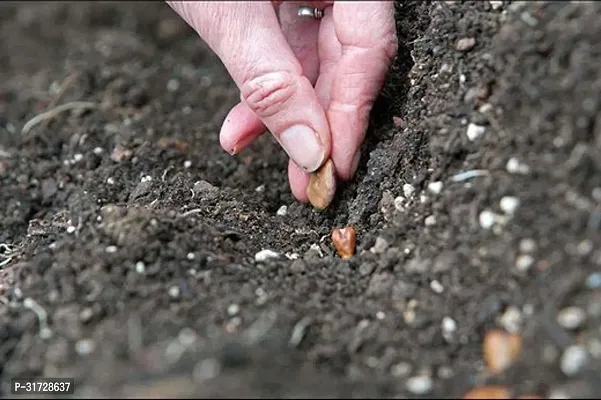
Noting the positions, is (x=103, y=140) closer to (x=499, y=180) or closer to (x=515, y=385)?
(x=499, y=180)

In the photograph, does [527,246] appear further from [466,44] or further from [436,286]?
[466,44]

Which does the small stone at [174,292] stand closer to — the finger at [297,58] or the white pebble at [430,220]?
the white pebble at [430,220]

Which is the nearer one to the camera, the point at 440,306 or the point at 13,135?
the point at 440,306

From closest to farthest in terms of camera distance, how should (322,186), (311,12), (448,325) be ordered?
(448,325) < (322,186) < (311,12)

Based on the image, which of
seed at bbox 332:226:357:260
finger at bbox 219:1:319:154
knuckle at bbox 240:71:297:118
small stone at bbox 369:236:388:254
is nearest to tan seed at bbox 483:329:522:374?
small stone at bbox 369:236:388:254

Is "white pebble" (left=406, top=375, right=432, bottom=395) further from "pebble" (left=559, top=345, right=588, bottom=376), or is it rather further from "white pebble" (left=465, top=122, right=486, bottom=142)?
"white pebble" (left=465, top=122, right=486, bottom=142)

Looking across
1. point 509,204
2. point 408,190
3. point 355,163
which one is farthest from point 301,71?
point 509,204

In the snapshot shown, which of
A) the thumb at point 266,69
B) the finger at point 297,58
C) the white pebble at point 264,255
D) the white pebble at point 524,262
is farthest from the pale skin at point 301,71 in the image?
the white pebble at point 524,262

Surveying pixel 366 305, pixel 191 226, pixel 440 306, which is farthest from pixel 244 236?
pixel 440 306
